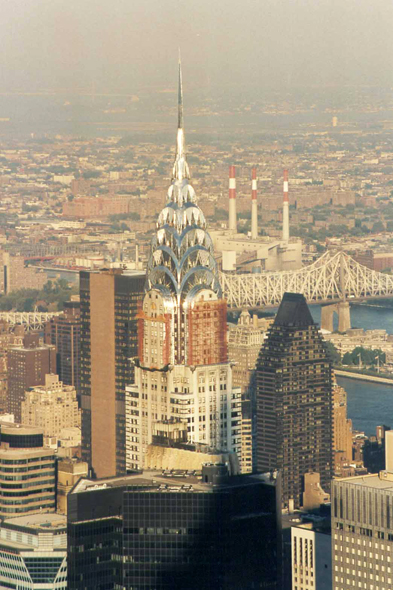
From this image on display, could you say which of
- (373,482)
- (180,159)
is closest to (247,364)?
(180,159)

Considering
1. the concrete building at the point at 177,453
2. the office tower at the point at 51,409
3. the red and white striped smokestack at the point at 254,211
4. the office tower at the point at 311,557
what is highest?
the red and white striped smokestack at the point at 254,211

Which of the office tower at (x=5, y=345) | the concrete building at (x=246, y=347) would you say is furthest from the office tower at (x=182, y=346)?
the office tower at (x=5, y=345)

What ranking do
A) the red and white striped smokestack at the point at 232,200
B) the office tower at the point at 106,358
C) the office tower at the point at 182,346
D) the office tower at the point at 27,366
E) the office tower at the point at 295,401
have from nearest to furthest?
the office tower at the point at 182,346 → the office tower at the point at 106,358 → the office tower at the point at 295,401 → the office tower at the point at 27,366 → the red and white striped smokestack at the point at 232,200

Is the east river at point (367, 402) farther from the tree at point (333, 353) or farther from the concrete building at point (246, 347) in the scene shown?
the concrete building at point (246, 347)

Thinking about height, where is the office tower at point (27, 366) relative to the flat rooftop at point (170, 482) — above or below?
above

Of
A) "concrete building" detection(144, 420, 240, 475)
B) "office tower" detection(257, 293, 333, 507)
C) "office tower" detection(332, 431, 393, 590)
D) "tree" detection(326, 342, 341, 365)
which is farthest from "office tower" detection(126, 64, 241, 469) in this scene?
"tree" detection(326, 342, 341, 365)

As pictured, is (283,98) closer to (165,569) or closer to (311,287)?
(311,287)
